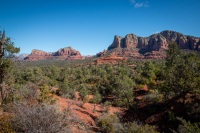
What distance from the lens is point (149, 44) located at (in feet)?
559

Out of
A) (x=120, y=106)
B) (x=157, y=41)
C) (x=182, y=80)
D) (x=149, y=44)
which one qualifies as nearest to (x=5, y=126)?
(x=182, y=80)

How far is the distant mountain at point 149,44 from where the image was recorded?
144m

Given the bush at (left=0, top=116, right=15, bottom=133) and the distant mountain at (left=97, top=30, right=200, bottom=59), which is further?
the distant mountain at (left=97, top=30, right=200, bottom=59)

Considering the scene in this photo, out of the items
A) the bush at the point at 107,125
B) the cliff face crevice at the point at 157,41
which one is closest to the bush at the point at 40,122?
the bush at the point at 107,125

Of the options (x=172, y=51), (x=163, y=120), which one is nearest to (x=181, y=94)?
(x=163, y=120)

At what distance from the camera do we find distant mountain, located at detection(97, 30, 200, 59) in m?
144

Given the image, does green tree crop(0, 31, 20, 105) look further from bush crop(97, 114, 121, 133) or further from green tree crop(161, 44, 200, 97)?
green tree crop(161, 44, 200, 97)

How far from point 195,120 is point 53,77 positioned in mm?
36567

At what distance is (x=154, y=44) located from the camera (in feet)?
544

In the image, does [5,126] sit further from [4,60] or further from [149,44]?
[149,44]

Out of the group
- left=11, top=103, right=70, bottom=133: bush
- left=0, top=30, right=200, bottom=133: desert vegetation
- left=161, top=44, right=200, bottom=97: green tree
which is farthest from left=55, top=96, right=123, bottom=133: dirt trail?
left=161, top=44, right=200, bottom=97: green tree

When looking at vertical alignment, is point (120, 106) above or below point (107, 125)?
below

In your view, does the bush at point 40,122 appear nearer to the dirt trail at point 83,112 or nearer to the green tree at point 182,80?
the dirt trail at point 83,112

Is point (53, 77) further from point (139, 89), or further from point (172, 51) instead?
point (172, 51)
